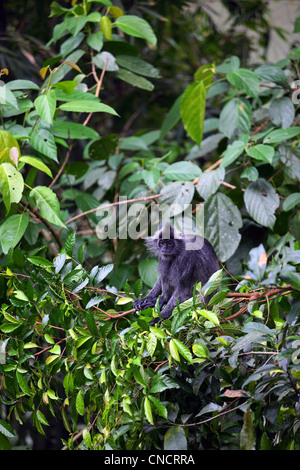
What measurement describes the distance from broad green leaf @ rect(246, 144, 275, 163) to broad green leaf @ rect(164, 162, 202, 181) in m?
0.22

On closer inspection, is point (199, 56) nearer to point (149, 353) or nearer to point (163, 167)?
point (163, 167)

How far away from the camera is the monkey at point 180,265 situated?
1.59 meters

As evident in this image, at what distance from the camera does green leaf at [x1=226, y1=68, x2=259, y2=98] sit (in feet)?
7.43

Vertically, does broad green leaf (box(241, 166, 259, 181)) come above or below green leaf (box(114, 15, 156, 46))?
below

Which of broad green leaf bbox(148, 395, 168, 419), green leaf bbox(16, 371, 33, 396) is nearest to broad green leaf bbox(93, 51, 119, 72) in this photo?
green leaf bbox(16, 371, 33, 396)

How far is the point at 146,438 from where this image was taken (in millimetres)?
1283

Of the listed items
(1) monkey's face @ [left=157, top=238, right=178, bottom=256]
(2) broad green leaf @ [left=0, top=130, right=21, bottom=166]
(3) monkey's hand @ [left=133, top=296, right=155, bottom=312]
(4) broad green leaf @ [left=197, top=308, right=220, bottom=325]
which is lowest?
(3) monkey's hand @ [left=133, top=296, right=155, bottom=312]

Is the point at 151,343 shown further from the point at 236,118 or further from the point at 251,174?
the point at 236,118

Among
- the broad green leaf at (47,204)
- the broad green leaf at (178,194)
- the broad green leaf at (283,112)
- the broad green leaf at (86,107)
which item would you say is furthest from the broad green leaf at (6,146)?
the broad green leaf at (283,112)

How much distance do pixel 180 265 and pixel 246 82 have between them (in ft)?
Result: 3.30

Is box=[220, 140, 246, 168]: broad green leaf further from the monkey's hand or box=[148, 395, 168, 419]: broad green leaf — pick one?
box=[148, 395, 168, 419]: broad green leaf

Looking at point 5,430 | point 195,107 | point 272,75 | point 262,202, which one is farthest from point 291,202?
point 5,430

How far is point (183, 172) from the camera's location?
2166 mm

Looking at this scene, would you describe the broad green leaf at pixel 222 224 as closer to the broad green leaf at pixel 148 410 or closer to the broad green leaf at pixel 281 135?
the broad green leaf at pixel 281 135
